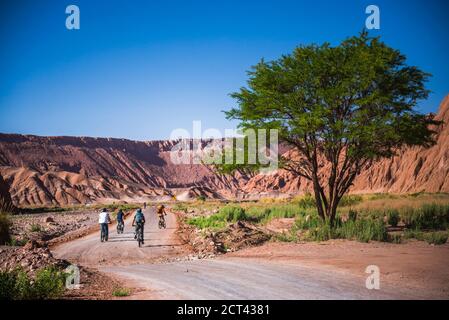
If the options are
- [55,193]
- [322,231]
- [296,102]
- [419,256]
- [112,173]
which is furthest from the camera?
[112,173]

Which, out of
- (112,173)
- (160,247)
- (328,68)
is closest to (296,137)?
(328,68)

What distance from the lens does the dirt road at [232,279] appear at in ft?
27.9

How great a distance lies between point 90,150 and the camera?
150125 millimetres

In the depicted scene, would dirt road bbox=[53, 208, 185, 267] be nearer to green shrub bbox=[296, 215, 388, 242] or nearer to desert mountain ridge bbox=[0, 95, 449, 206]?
green shrub bbox=[296, 215, 388, 242]

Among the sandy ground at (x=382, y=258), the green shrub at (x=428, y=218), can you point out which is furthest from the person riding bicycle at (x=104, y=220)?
the green shrub at (x=428, y=218)

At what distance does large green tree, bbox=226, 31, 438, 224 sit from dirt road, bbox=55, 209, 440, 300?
7.51 metres

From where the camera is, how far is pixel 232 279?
10.3 meters

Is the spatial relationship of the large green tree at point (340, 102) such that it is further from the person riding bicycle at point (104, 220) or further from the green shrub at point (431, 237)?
the person riding bicycle at point (104, 220)

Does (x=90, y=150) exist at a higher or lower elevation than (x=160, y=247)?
higher

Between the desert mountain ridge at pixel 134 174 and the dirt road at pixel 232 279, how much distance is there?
3853 cm

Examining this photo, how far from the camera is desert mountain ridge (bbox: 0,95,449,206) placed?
6750 cm

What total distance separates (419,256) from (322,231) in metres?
5.39

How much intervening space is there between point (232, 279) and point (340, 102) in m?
11.2
